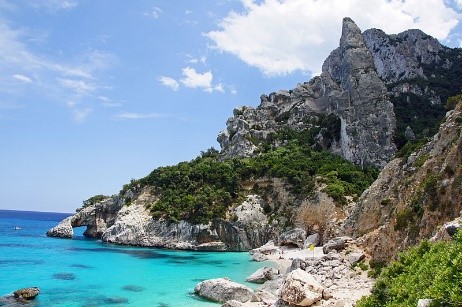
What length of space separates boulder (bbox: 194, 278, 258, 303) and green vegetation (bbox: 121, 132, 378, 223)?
30169mm

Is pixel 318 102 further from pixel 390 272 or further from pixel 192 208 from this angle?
pixel 390 272

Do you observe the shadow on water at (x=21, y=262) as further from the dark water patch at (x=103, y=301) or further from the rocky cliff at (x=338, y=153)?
the rocky cliff at (x=338, y=153)

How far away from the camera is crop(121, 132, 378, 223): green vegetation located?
5673 cm

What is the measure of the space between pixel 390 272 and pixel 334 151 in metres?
61.5

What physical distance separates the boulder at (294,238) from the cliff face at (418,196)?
19.9 meters

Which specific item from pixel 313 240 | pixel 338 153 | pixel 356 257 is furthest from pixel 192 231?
pixel 356 257

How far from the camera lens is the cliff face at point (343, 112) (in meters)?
66.2

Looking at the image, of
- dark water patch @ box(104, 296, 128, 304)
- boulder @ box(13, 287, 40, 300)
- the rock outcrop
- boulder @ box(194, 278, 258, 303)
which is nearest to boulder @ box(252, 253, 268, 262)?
the rock outcrop

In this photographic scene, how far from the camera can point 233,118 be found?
8362cm

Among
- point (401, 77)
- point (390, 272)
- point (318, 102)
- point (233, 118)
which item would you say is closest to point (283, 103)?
point (318, 102)

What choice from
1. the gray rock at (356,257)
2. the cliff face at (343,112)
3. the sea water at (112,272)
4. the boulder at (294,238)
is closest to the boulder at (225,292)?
the sea water at (112,272)

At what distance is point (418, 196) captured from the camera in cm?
2123

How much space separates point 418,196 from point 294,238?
3114 cm

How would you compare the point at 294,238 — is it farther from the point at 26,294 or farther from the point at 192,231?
the point at 26,294
